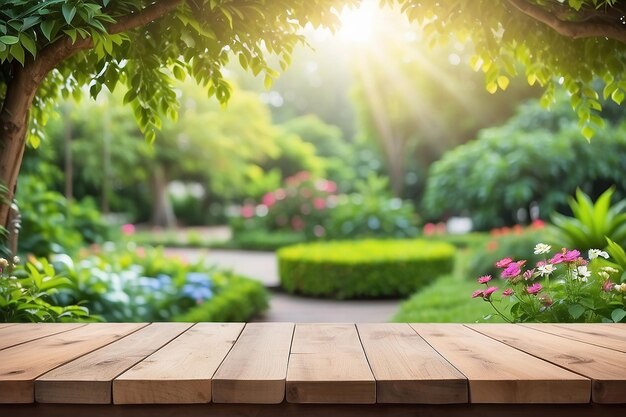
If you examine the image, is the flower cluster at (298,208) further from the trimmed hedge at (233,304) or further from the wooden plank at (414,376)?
the wooden plank at (414,376)

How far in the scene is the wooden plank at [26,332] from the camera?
2254 mm

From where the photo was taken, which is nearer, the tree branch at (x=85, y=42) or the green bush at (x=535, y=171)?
the tree branch at (x=85, y=42)

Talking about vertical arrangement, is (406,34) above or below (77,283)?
above

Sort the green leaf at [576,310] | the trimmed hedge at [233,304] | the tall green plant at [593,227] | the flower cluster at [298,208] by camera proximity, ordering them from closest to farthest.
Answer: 1. the green leaf at [576,310]
2. the tall green plant at [593,227]
3. the trimmed hedge at [233,304]
4. the flower cluster at [298,208]

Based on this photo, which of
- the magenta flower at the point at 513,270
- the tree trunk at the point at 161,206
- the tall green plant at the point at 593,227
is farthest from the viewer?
the tree trunk at the point at 161,206

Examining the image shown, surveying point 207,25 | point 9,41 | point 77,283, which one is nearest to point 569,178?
point 77,283

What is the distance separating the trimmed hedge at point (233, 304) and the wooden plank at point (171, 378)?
384 cm

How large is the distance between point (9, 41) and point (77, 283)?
11.0 feet

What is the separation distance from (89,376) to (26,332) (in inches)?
32.5

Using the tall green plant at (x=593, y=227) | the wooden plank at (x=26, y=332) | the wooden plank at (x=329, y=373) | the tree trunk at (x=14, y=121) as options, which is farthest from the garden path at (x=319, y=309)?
the wooden plank at (x=329, y=373)

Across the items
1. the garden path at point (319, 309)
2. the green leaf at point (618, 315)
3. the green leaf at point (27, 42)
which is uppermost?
the green leaf at point (27, 42)

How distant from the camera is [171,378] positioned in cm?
172

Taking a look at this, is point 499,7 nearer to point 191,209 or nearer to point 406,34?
point 406,34

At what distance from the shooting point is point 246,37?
10.7 ft
